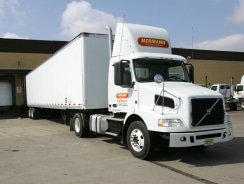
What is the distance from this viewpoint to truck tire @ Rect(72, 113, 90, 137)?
13000mm

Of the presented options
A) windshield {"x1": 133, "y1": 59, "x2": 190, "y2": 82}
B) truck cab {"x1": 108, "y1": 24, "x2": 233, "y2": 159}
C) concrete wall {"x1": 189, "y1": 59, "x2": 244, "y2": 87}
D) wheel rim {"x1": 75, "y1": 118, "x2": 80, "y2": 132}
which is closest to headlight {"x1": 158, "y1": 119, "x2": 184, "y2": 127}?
truck cab {"x1": 108, "y1": 24, "x2": 233, "y2": 159}

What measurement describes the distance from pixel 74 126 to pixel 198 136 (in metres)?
6.87

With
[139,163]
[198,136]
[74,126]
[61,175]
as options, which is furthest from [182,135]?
[74,126]

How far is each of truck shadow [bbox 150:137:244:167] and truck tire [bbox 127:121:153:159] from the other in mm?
310

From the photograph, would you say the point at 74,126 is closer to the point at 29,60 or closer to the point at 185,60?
the point at 185,60

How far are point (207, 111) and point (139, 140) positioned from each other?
6.15 ft

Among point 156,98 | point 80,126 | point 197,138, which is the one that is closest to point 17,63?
point 80,126

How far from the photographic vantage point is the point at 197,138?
8.22m

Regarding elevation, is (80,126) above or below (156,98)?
below

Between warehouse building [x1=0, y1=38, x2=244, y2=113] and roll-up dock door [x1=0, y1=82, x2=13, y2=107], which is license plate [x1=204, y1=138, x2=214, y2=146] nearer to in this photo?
warehouse building [x1=0, y1=38, x2=244, y2=113]

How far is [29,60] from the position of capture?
30531mm

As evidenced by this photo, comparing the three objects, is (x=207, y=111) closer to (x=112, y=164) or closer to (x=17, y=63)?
(x=112, y=164)

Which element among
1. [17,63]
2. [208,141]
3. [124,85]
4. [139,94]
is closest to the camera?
[208,141]

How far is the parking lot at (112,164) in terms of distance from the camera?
279 inches
